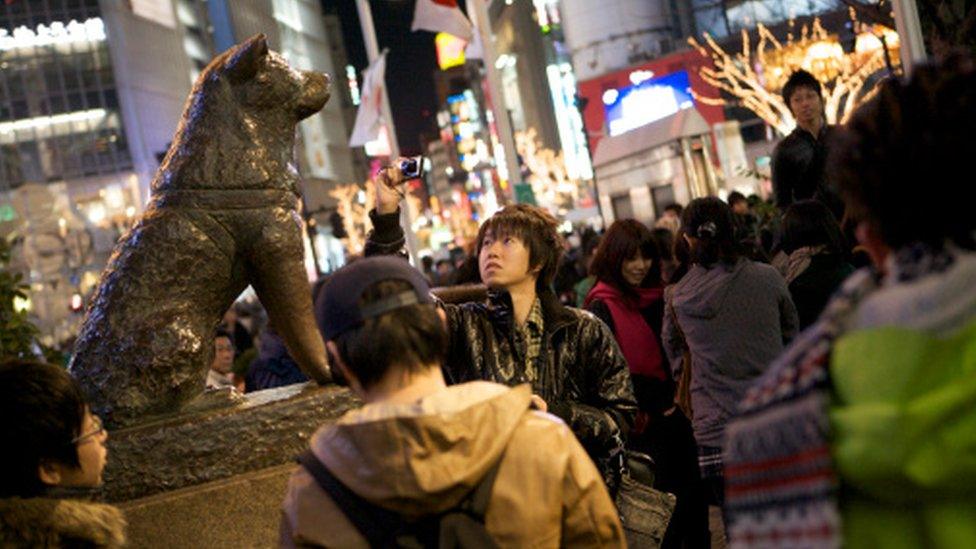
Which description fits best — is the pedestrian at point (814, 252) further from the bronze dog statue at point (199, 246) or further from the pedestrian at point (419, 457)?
the pedestrian at point (419, 457)

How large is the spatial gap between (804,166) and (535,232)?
3.00 m

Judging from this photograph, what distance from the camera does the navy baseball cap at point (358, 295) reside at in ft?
9.64

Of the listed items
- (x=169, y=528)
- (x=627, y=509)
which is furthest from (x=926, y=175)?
(x=169, y=528)

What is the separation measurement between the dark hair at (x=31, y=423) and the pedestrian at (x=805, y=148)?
4937 mm

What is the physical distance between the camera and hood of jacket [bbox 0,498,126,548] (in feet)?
10.3

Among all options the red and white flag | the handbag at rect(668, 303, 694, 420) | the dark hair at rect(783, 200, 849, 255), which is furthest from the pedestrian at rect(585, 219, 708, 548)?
the red and white flag

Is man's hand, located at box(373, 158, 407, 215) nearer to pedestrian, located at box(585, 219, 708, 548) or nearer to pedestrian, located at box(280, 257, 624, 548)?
pedestrian, located at box(280, 257, 624, 548)

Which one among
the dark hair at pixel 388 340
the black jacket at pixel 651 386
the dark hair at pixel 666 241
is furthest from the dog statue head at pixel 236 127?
the dark hair at pixel 666 241

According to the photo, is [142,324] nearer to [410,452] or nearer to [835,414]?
[410,452]

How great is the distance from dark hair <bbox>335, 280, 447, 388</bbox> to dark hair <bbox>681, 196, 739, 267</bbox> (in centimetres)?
362

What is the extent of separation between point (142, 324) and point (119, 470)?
595 millimetres

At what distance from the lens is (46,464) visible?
3260 mm

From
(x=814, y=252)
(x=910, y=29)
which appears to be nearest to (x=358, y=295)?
(x=814, y=252)

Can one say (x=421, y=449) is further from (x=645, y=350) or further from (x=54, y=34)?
(x=54, y=34)
